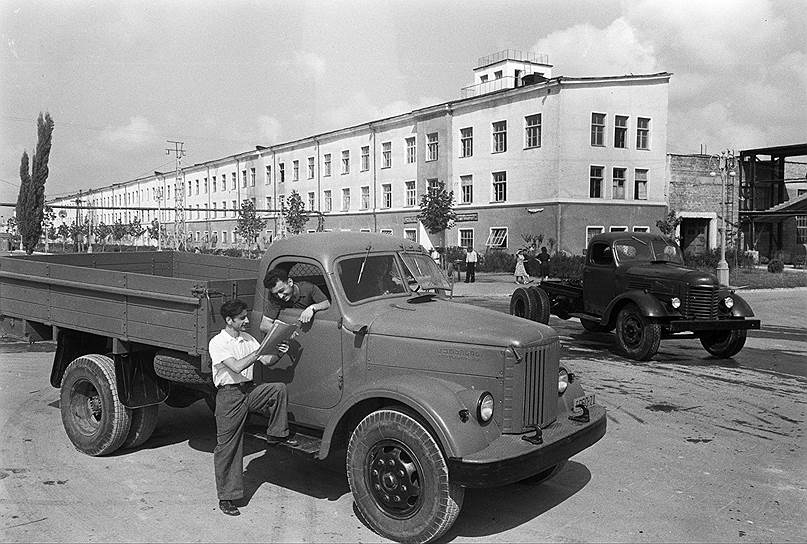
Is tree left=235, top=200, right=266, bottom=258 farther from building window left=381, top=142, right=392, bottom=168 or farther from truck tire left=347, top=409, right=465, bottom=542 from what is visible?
truck tire left=347, top=409, right=465, bottom=542

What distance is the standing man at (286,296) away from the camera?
18.4ft

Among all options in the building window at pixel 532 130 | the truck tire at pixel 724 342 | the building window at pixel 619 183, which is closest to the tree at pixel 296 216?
the building window at pixel 532 130

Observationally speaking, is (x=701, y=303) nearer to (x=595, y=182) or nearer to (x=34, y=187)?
(x=595, y=182)

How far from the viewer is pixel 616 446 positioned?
6949mm

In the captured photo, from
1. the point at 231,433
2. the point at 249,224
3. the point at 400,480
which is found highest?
the point at 249,224

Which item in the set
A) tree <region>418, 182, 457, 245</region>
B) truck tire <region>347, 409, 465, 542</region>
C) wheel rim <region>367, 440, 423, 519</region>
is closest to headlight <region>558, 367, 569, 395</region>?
truck tire <region>347, 409, 465, 542</region>

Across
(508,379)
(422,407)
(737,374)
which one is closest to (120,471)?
(422,407)

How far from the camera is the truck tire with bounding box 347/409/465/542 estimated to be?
456 cm

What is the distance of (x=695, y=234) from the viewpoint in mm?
Answer: 39938

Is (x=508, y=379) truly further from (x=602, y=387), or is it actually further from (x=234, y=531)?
(x=602, y=387)

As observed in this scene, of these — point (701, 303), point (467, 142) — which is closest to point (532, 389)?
point (701, 303)

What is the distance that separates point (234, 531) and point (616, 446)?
3.88 metres

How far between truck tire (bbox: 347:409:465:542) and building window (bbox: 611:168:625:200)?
33.6 metres

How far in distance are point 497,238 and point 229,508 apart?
113 feet
